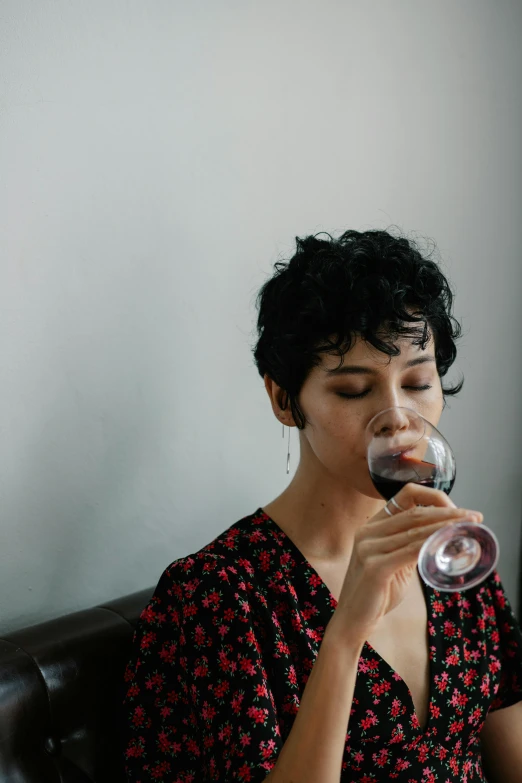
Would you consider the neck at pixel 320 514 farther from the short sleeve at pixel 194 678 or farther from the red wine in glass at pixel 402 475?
the red wine in glass at pixel 402 475

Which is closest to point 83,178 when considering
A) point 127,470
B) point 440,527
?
point 127,470

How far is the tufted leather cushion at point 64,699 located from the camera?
3.54 feet

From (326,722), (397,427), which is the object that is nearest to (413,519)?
(397,427)

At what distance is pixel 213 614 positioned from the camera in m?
1.15

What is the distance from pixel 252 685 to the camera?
1.09 m

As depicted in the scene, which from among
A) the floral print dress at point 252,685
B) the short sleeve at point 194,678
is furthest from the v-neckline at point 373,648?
the short sleeve at point 194,678

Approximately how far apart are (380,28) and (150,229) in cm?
83

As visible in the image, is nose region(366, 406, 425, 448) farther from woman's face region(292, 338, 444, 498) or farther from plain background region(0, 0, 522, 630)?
plain background region(0, 0, 522, 630)

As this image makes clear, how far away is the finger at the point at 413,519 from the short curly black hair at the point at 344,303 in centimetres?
33

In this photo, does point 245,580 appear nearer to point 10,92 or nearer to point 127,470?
point 127,470

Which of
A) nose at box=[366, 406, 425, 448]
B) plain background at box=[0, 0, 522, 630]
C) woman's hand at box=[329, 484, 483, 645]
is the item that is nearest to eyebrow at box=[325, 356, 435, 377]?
nose at box=[366, 406, 425, 448]

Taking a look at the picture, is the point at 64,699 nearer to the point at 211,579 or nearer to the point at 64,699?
the point at 64,699

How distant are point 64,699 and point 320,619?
40cm

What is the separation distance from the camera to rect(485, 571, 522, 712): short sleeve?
142 centimetres
